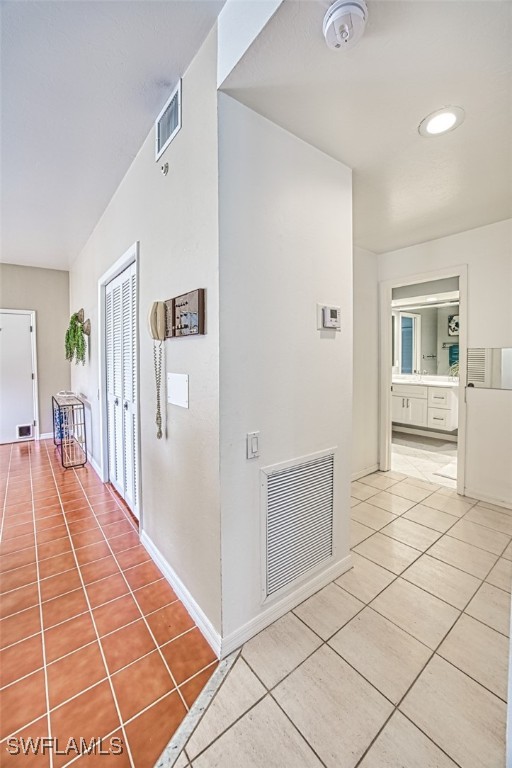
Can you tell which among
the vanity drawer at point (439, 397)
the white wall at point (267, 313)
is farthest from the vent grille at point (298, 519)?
the vanity drawer at point (439, 397)

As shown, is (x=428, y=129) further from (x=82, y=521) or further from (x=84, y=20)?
(x=82, y=521)

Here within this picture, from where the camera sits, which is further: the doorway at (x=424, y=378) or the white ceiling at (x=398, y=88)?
the doorway at (x=424, y=378)

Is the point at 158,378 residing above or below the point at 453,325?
below

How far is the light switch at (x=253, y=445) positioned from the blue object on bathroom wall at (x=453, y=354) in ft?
17.1

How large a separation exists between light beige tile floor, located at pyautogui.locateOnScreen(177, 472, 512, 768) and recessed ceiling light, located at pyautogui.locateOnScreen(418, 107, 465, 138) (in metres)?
2.56

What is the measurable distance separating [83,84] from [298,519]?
2.59 meters

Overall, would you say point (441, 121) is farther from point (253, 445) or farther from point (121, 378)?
point (121, 378)

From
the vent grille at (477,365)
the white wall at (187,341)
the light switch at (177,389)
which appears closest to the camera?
the white wall at (187,341)

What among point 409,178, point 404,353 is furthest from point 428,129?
point 404,353

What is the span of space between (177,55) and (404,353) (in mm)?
5510

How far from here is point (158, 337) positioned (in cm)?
188

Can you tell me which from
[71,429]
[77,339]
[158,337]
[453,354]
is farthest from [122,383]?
[453,354]

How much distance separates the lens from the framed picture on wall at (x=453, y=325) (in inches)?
212

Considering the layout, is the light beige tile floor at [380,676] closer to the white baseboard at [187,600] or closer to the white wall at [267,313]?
the white baseboard at [187,600]
